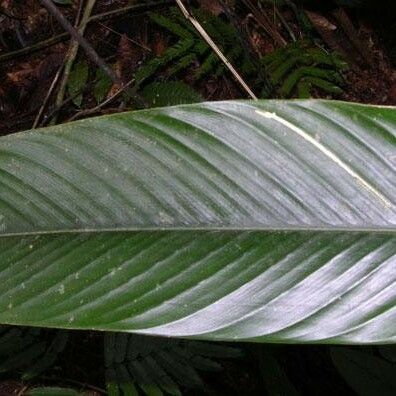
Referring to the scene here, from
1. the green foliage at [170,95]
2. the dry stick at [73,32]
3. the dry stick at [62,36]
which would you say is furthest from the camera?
the dry stick at [62,36]

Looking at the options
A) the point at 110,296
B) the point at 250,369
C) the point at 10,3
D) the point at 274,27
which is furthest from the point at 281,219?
the point at 10,3

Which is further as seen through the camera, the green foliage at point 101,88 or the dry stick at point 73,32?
the green foliage at point 101,88

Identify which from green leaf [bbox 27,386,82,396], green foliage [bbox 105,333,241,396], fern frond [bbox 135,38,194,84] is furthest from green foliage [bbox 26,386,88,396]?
fern frond [bbox 135,38,194,84]

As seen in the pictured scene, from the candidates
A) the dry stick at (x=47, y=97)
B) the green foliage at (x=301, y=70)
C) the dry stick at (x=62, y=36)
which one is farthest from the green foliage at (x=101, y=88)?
the green foliage at (x=301, y=70)

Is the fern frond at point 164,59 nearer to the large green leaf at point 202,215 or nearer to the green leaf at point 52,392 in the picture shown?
the green leaf at point 52,392

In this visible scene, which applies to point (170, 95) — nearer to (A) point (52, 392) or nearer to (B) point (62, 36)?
(B) point (62, 36)

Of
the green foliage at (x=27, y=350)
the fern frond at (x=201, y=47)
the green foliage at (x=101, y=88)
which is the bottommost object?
the green foliage at (x=27, y=350)

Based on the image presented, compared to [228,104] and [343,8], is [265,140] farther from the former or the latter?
[343,8]

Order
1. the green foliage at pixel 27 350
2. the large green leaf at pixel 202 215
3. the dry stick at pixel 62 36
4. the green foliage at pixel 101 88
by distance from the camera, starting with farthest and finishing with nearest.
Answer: the dry stick at pixel 62 36 < the green foliage at pixel 101 88 < the green foliage at pixel 27 350 < the large green leaf at pixel 202 215

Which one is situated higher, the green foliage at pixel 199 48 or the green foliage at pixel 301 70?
the green foliage at pixel 199 48
